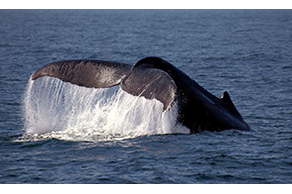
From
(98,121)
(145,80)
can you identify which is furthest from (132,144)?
(98,121)

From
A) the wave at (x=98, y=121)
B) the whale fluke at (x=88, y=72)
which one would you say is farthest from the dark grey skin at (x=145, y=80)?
the wave at (x=98, y=121)

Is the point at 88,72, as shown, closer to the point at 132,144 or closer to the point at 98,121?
the point at 132,144

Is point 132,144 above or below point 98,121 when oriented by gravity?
below

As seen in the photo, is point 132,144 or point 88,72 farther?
point 132,144

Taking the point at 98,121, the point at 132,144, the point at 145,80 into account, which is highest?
the point at 145,80

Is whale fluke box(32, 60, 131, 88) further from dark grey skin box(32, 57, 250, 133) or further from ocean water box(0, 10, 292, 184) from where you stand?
ocean water box(0, 10, 292, 184)
